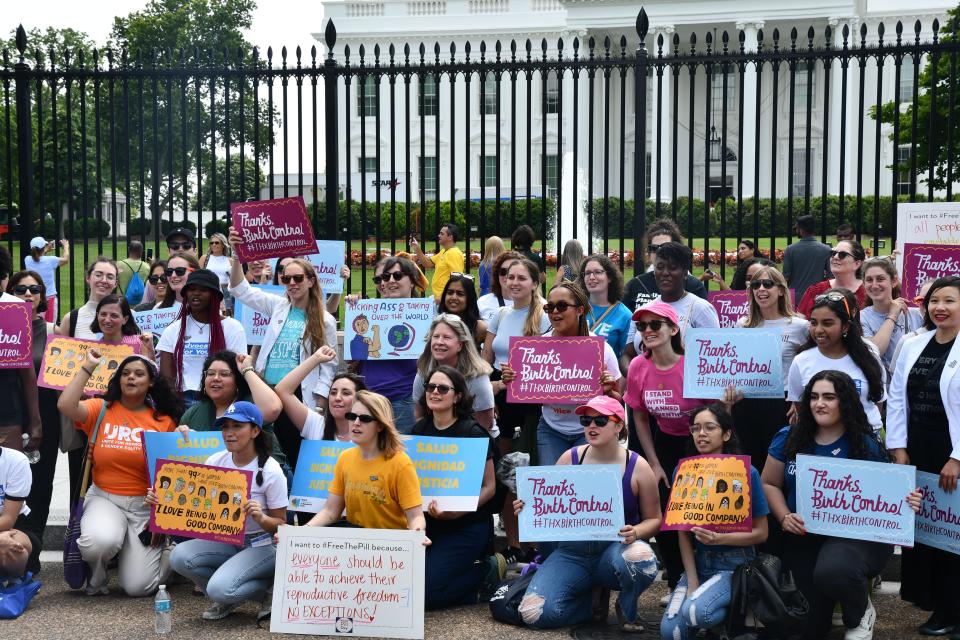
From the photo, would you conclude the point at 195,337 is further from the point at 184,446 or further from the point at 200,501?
the point at 200,501

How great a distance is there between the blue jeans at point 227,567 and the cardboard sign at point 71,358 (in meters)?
1.55

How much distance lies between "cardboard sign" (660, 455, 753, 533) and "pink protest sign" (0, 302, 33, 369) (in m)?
4.66

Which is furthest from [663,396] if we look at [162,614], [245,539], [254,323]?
[254,323]

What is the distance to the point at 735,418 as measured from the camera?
26.6 ft

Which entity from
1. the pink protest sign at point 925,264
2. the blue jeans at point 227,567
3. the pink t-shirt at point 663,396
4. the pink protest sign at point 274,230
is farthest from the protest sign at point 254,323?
the pink protest sign at point 925,264

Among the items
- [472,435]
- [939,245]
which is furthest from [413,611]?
[939,245]

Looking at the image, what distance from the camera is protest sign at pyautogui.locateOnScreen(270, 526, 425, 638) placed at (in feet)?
22.8

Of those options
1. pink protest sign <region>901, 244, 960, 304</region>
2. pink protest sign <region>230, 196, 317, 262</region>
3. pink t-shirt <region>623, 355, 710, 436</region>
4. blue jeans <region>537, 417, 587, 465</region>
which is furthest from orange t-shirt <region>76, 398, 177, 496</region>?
pink protest sign <region>901, 244, 960, 304</region>

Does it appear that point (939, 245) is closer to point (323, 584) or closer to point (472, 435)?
point (472, 435)

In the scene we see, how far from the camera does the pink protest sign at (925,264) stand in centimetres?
877

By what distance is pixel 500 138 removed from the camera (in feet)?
47.3

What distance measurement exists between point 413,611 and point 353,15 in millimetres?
41149

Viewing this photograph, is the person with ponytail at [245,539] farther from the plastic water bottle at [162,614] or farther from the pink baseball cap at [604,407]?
the pink baseball cap at [604,407]

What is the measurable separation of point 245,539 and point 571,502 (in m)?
2.07
